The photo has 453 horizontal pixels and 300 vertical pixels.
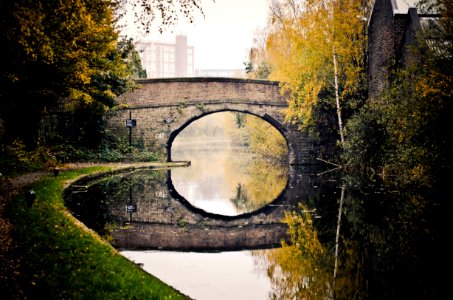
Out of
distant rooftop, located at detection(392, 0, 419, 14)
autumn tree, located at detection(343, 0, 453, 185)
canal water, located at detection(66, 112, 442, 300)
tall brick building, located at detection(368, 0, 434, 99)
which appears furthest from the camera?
distant rooftop, located at detection(392, 0, 419, 14)

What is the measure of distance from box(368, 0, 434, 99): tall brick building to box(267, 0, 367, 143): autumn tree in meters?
0.82

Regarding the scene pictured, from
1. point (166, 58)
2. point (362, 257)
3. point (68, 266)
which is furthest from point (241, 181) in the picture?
point (166, 58)

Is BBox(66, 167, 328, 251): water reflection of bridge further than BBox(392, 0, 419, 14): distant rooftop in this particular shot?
No

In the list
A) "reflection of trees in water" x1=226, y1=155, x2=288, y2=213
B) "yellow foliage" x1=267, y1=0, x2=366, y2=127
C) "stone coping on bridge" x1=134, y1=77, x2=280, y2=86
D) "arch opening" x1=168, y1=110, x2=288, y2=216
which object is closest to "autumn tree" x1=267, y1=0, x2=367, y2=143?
"yellow foliage" x1=267, y1=0, x2=366, y2=127

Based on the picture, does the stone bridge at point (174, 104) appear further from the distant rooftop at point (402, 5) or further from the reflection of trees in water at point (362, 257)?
the reflection of trees in water at point (362, 257)

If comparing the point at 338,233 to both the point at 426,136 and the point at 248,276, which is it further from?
the point at 426,136

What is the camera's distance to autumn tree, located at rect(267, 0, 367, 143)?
18234 mm

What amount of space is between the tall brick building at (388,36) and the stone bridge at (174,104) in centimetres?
564

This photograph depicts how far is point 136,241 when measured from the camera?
7746mm

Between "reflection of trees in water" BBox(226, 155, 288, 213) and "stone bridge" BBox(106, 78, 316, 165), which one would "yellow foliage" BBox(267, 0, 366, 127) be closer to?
"stone bridge" BBox(106, 78, 316, 165)

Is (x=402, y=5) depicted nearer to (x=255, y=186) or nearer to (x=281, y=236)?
(x=255, y=186)

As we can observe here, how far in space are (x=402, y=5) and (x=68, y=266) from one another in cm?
1562

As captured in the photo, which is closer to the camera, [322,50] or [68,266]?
[68,266]

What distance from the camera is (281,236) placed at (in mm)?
8211
